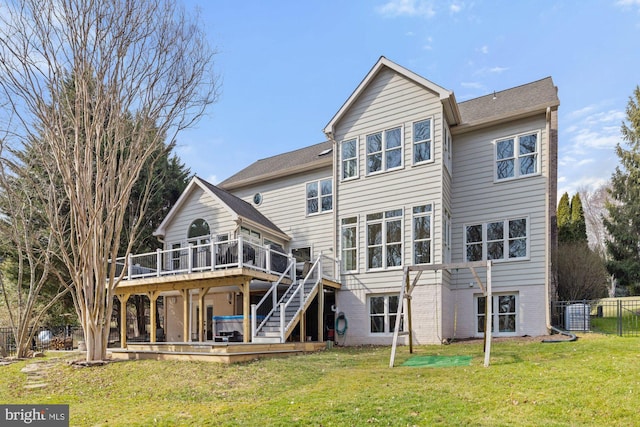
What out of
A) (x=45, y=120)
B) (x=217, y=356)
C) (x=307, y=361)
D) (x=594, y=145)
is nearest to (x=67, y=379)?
(x=217, y=356)

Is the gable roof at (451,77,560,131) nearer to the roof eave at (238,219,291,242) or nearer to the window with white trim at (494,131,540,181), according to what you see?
the window with white trim at (494,131,540,181)

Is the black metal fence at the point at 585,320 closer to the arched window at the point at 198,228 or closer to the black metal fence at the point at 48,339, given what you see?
the arched window at the point at 198,228

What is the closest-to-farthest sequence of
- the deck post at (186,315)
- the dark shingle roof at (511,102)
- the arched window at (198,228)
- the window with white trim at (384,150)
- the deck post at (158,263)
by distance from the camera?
the deck post at (186,315)
the dark shingle roof at (511,102)
the deck post at (158,263)
the window with white trim at (384,150)
the arched window at (198,228)

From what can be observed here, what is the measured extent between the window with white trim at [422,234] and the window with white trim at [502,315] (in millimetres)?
2604

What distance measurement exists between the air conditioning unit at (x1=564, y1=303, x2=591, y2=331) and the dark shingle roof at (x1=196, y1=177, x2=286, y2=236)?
36.6ft

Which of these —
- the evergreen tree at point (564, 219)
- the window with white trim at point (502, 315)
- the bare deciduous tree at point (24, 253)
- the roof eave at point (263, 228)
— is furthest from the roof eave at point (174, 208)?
the evergreen tree at point (564, 219)

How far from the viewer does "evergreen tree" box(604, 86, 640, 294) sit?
897 inches

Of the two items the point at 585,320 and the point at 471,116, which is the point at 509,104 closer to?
the point at 471,116

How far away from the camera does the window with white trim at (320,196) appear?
18375 mm

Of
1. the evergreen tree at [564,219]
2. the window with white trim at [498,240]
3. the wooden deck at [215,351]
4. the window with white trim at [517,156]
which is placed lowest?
the wooden deck at [215,351]

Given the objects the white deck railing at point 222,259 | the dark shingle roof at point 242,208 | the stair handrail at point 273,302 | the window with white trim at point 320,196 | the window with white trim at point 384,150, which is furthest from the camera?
the window with white trim at point 320,196

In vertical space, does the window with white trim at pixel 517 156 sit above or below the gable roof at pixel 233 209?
above

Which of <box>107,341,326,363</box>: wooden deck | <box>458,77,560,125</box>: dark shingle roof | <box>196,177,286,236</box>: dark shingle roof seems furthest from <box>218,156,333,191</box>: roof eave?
<box>107,341,326,363</box>: wooden deck

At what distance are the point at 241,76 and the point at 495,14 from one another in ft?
26.6
